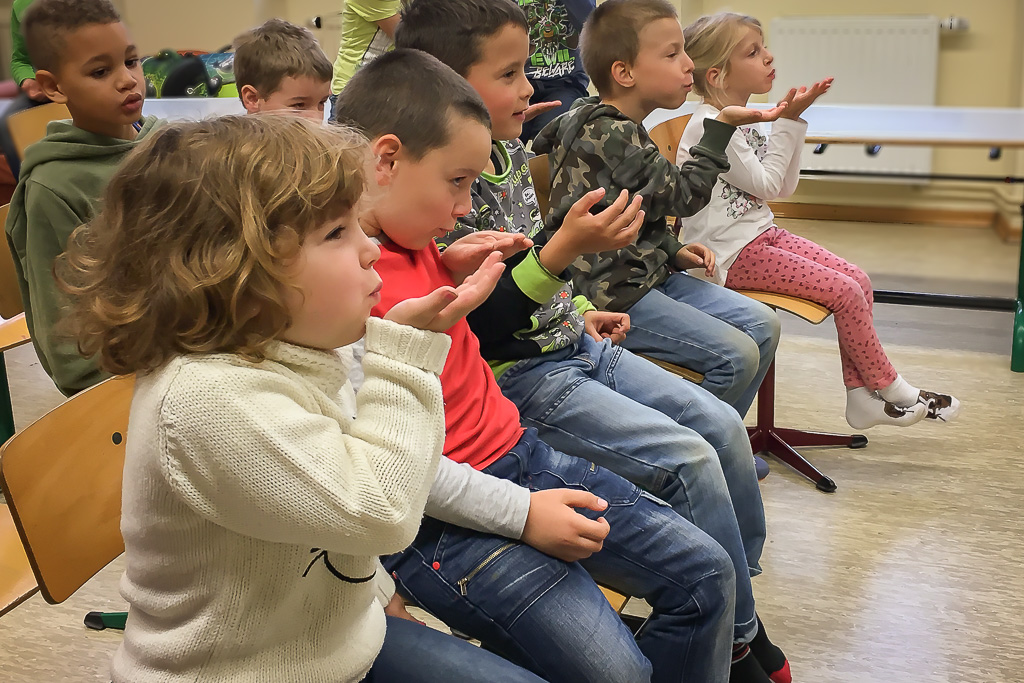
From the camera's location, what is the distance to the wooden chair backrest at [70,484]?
3.41 feet

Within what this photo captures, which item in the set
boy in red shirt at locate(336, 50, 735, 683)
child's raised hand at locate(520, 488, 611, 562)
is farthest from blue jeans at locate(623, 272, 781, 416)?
child's raised hand at locate(520, 488, 611, 562)

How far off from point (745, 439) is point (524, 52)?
69 cm

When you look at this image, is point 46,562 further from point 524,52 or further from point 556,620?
point 524,52

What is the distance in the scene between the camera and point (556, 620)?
1.03m

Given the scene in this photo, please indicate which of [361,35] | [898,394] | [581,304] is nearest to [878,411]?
[898,394]

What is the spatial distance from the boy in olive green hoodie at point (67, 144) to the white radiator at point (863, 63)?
356 centimetres

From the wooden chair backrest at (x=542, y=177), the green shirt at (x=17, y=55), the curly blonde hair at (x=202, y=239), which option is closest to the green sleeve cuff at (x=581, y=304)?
the wooden chair backrest at (x=542, y=177)

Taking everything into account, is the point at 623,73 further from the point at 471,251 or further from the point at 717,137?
the point at 471,251

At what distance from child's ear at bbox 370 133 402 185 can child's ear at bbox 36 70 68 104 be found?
35.0 inches

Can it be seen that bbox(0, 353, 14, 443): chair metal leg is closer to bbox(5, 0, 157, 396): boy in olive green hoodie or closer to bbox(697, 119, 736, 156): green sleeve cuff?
bbox(5, 0, 157, 396): boy in olive green hoodie

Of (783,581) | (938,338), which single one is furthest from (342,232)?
(938,338)

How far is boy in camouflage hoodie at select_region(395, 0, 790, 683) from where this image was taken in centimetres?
135

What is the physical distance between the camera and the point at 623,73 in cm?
192

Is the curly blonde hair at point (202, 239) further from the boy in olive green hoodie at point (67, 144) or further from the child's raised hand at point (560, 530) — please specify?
the boy in olive green hoodie at point (67, 144)
